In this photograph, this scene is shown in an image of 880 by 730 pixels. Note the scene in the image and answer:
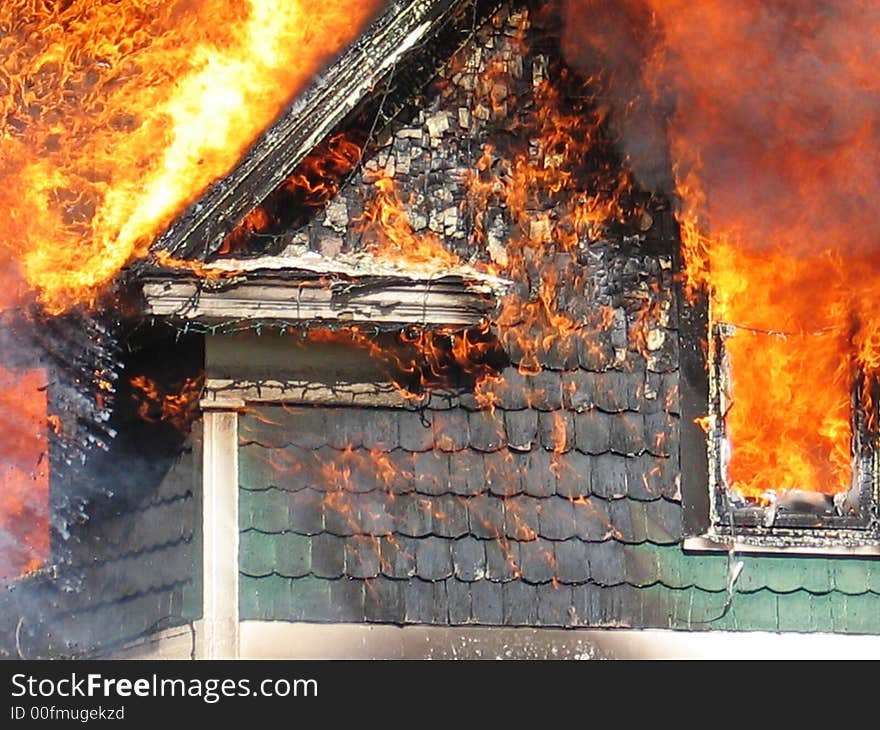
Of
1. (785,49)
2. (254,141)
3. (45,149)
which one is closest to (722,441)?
(785,49)

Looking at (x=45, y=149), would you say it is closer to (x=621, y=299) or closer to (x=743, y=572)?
(x=621, y=299)

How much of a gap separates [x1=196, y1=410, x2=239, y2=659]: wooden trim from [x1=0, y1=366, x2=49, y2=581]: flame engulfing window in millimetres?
1375

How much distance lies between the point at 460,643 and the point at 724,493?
1665mm

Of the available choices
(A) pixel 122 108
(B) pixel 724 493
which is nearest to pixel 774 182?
(B) pixel 724 493

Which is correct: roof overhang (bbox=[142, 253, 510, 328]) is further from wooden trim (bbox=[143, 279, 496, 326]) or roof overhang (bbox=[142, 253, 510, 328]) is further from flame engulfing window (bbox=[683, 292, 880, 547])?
flame engulfing window (bbox=[683, 292, 880, 547])

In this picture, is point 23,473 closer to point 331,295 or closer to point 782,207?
point 331,295

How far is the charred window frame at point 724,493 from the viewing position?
9164mm

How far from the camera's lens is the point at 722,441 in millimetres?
9250

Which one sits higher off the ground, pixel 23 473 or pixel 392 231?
pixel 392 231

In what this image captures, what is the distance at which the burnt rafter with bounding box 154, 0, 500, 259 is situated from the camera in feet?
27.6

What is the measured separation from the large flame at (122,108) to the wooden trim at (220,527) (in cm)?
108

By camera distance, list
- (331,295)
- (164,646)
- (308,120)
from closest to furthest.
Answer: (331,295)
(308,120)
(164,646)

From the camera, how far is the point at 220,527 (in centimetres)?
905

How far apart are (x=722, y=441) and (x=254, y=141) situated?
3.02 metres
